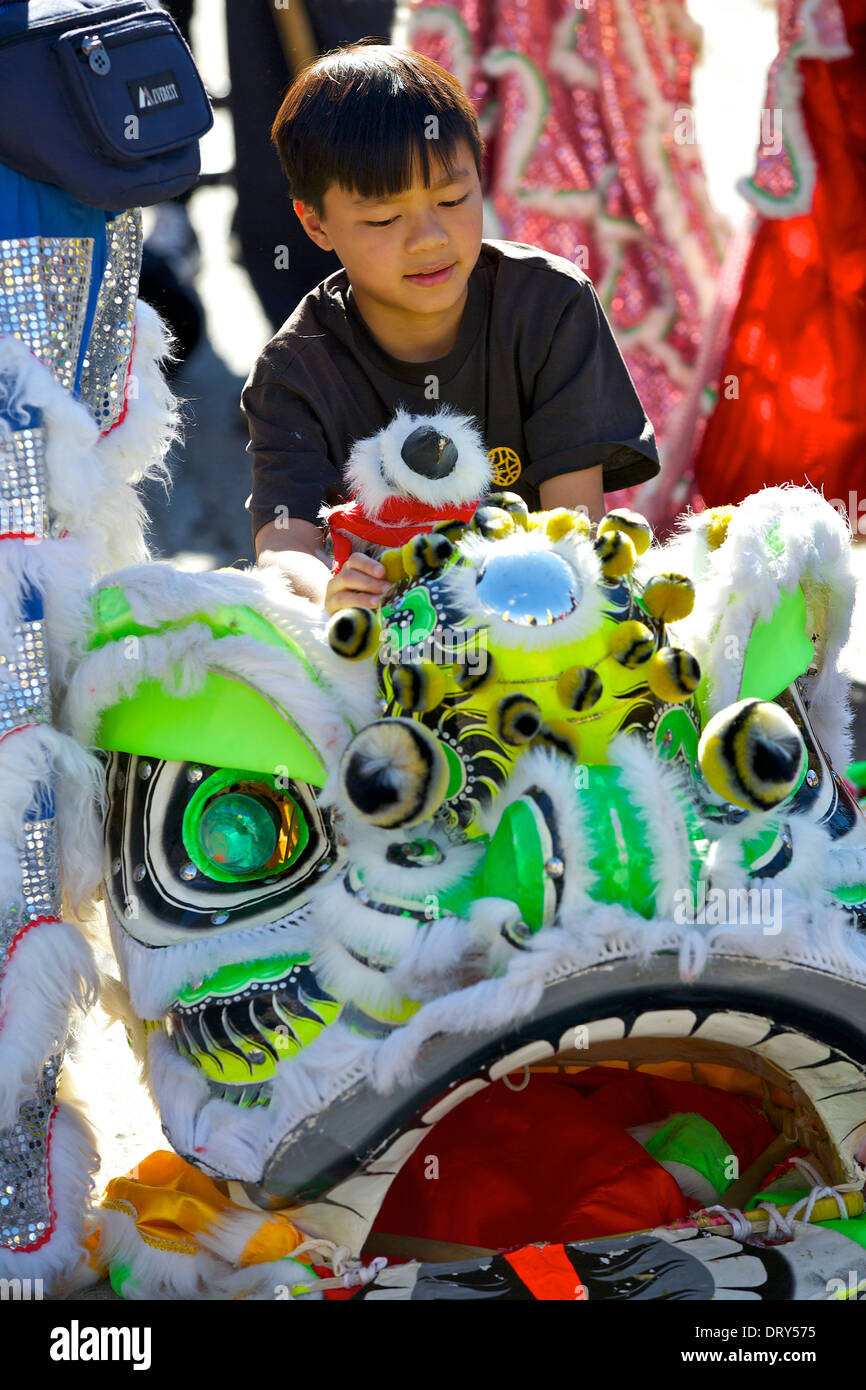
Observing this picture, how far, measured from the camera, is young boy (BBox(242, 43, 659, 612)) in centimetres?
142

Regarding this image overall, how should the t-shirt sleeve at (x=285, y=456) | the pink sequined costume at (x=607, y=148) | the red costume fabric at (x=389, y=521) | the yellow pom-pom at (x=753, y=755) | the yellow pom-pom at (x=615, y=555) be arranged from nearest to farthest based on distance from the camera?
the yellow pom-pom at (x=753, y=755)
the yellow pom-pom at (x=615, y=555)
the red costume fabric at (x=389, y=521)
the t-shirt sleeve at (x=285, y=456)
the pink sequined costume at (x=607, y=148)

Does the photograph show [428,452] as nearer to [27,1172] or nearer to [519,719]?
[519,719]

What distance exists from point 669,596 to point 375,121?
22.3 inches

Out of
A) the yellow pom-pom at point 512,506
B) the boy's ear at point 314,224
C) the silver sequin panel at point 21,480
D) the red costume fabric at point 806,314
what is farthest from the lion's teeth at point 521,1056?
the red costume fabric at point 806,314

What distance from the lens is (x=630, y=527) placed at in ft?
3.91

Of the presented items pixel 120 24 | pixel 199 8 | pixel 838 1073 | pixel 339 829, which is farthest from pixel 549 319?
pixel 199 8

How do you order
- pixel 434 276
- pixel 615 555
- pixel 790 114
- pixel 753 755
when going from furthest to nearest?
pixel 790 114 → pixel 434 276 → pixel 615 555 → pixel 753 755

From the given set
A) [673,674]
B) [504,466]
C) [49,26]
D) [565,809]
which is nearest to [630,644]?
[673,674]

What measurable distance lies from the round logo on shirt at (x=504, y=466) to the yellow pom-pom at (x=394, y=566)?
14.3 inches

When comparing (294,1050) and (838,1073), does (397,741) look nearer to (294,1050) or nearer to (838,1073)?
(294,1050)

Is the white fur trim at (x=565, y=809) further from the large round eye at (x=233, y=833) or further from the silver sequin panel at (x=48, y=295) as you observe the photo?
the silver sequin panel at (x=48, y=295)

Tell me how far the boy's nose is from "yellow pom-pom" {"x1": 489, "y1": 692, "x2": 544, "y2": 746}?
24cm

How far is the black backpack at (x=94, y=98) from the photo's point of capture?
1.17 m

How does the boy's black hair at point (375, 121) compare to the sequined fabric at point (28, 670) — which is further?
the boy's black hair at point (375, 121)
